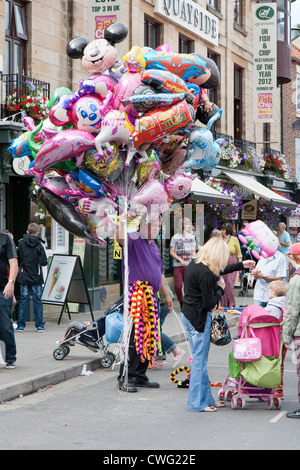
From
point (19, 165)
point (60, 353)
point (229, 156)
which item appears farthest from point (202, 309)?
point (229, 156)

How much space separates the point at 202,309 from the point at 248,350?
60 cm

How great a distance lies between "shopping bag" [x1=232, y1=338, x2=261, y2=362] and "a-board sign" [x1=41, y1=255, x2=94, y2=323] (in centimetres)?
627

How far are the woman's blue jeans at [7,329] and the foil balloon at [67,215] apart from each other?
1.53 m

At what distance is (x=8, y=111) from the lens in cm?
1310

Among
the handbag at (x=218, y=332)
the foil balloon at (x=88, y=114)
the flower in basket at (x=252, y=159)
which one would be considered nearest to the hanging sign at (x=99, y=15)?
the foil balloon at (x=88, y=114)

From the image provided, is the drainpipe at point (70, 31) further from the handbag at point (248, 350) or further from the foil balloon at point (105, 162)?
the handbag at point (248, 350)

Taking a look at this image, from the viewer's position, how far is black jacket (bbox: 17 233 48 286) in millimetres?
12516

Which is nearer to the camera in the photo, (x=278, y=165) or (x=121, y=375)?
(x=121, y=375)

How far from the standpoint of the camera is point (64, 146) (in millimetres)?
7215

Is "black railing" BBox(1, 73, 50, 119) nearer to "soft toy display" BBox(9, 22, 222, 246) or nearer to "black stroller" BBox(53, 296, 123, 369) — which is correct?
"soft toy display" BBox(9, 22, 222, 246)

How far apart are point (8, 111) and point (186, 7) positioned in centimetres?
950

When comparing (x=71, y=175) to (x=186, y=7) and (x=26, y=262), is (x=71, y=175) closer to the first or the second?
(x=26, y=262)

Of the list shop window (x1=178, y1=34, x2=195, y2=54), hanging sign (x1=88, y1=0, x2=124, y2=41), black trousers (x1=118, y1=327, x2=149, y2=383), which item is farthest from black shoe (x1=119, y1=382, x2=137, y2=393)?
shop window (x1=178, y1=34, x2=195, y2=54)

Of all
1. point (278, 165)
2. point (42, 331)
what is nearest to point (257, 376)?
point (42, 331)
